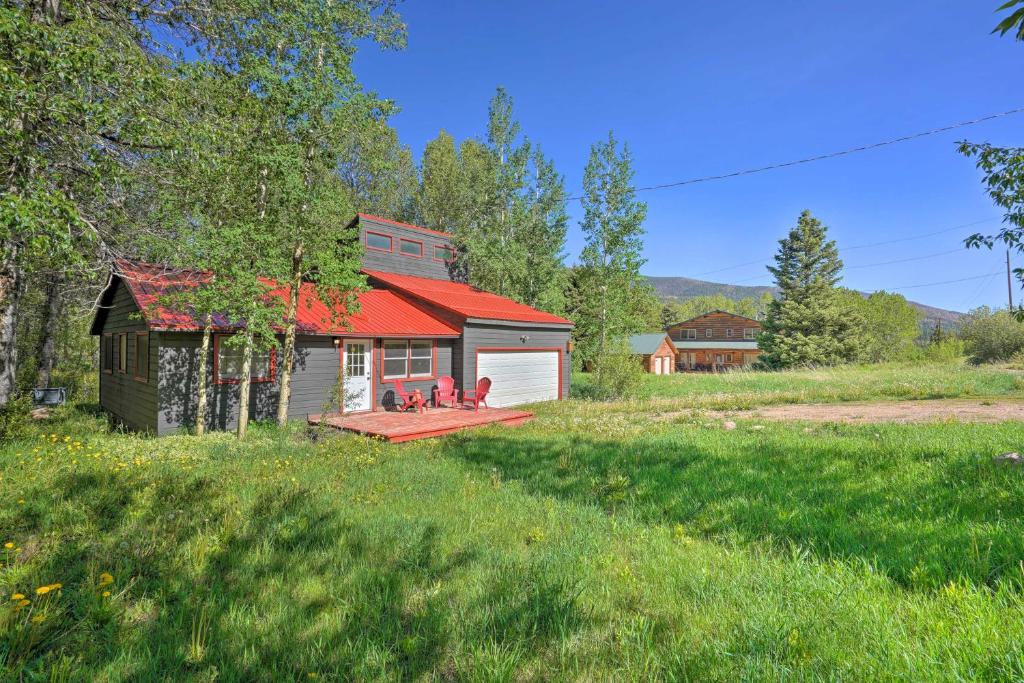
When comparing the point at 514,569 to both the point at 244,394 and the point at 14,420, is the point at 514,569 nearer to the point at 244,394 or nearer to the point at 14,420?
the point at 244,394

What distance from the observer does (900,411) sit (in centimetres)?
1240

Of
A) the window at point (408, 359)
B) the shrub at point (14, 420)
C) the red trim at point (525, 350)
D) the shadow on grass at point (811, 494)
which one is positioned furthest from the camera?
the red trim at point (525, 350)

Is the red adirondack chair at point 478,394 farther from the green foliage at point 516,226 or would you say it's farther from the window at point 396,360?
the green foliage at point 516,226

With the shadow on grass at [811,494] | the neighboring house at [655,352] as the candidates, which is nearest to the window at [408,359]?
the shadow on grass at [811,494]

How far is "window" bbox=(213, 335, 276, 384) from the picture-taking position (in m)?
9.99

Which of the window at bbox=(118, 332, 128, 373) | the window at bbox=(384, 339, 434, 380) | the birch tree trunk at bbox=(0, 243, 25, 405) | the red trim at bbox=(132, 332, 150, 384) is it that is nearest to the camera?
the birch tree trunk at bbox=(0, 243, 25, 405)

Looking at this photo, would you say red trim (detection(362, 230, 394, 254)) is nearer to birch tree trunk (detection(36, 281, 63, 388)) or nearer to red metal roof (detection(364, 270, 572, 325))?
red metal roof (detection(364, 270, 572, 325))

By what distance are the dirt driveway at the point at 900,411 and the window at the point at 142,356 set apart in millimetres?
14433

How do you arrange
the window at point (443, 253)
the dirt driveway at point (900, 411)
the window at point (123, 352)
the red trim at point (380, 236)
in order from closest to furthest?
the dirt driveway at point (900, 411) < the window at point (123, 352) < the red trim at point (380, 236) < the window at point (443, 253)

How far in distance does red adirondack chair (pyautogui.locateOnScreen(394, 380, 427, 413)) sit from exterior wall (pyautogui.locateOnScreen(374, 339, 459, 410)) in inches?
6.3

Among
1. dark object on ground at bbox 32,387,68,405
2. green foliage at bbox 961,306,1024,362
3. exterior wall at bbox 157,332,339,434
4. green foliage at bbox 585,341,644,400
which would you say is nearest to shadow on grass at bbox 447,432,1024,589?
exterior wall at bbox 157,332,339,434

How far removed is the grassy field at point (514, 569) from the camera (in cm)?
244

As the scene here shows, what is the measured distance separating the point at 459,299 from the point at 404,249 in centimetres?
353

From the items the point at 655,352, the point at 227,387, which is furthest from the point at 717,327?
the point at 227,387
